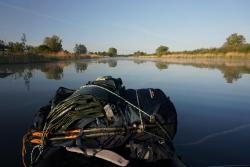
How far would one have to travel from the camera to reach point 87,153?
2848 millimetres

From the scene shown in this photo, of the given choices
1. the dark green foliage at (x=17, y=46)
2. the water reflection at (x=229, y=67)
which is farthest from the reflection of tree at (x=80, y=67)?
the dark green foliage at (x=17, y=46)

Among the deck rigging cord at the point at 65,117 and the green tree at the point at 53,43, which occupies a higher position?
the green tree at the point at 53,43

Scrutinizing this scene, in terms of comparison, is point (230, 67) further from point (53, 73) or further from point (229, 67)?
point (53, 73)

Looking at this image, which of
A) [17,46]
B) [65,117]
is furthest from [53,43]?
[65,117]

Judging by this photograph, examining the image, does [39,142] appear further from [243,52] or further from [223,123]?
[243,52]

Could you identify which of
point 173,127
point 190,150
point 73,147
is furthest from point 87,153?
point 190,150

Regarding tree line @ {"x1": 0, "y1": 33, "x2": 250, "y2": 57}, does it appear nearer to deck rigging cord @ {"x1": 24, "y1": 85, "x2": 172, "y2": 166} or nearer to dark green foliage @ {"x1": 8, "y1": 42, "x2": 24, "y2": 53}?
dark green foliage @ {"x1": 8, "y1": 42, "x2": 24, "y2": 53}

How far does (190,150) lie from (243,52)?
43.7m

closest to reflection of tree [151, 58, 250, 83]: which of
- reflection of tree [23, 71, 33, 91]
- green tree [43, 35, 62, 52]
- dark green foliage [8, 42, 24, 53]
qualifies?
reflection of tree [23, 71, 33, 91]

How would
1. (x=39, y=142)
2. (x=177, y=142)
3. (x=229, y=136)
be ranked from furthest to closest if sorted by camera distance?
(x=229, y=136) → (x=177, y=142) → (x=39, y=142)

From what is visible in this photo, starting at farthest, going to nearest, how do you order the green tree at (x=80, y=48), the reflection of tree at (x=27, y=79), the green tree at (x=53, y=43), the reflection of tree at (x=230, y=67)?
the green tree at (x=80, y=48), the green tree at (x=53, y=43), the reflection of tree at (x=230, y=67), the reflection of tree at (x=27, y=79)

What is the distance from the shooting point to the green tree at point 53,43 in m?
60.6

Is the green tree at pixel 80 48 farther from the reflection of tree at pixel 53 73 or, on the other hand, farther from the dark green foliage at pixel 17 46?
the reflection of tree at pixel 53 73

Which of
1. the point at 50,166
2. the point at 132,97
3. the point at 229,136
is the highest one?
the point at 132,97
